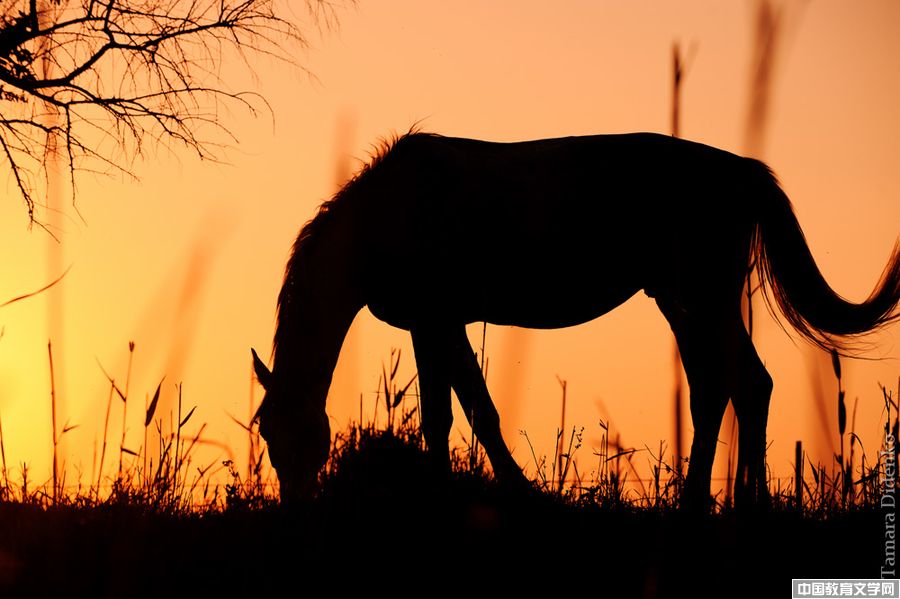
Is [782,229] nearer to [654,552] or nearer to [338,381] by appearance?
[654,552]

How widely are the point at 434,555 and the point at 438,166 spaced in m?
3.04

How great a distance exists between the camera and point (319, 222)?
5590mm

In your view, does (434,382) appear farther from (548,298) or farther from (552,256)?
(552,256)

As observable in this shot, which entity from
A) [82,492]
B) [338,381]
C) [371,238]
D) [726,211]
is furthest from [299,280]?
[726,211]

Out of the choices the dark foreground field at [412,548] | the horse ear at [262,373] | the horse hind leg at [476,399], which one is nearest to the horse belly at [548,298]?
the horse hind leg at [476,399]

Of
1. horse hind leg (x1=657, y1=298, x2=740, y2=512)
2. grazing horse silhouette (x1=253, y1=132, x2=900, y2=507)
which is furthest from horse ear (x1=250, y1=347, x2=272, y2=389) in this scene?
horse hind leg (x1=657, y1=298, x2=740, y2=512)

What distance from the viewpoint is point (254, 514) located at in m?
3.98

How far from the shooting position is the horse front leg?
17.8ft

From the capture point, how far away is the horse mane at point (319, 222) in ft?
17.4

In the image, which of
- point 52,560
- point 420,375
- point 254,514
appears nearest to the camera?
point 52,560

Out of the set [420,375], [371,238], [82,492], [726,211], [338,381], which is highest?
[726,211]

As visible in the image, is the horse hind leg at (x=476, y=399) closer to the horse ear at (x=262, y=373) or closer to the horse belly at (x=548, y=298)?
the horse belly at (x=548, y=298)

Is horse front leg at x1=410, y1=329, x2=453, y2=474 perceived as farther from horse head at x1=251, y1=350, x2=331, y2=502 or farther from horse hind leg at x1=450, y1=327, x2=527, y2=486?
horse head at x1=251, y1=350, x2=331, y2=502

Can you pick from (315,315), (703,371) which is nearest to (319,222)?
(315,315)
